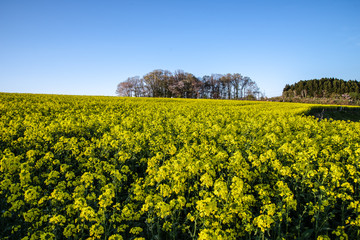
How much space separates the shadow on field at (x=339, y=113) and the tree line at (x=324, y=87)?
→ 2907 inches

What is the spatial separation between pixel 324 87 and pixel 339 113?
104 metres

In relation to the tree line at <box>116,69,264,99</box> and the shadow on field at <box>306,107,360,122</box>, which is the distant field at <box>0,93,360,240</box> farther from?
the tree line at <box>116,69,264,99</box>

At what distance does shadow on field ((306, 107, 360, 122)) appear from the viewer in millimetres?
36000

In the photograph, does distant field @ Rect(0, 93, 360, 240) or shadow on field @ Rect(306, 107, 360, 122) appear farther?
shadow on field @ Rect(306, 107, 360, 122)

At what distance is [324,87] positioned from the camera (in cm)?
12312

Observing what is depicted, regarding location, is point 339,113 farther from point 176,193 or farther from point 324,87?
point 324,87

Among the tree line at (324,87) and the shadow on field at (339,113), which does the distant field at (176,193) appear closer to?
the shadow on field at (339,113)

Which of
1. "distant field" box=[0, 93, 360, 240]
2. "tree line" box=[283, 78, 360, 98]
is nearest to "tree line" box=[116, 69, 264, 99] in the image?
"tree line" box=[283, 78, 360, 98]

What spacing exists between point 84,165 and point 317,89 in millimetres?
152869

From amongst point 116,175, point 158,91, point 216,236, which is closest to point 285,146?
point 216,236

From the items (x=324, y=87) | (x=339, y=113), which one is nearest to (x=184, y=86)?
(x=339, y=113)

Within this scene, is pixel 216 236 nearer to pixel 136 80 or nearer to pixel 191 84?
pixel 191 84

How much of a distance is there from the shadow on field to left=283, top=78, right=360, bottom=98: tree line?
7385 cm

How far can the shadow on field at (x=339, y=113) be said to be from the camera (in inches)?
1417
